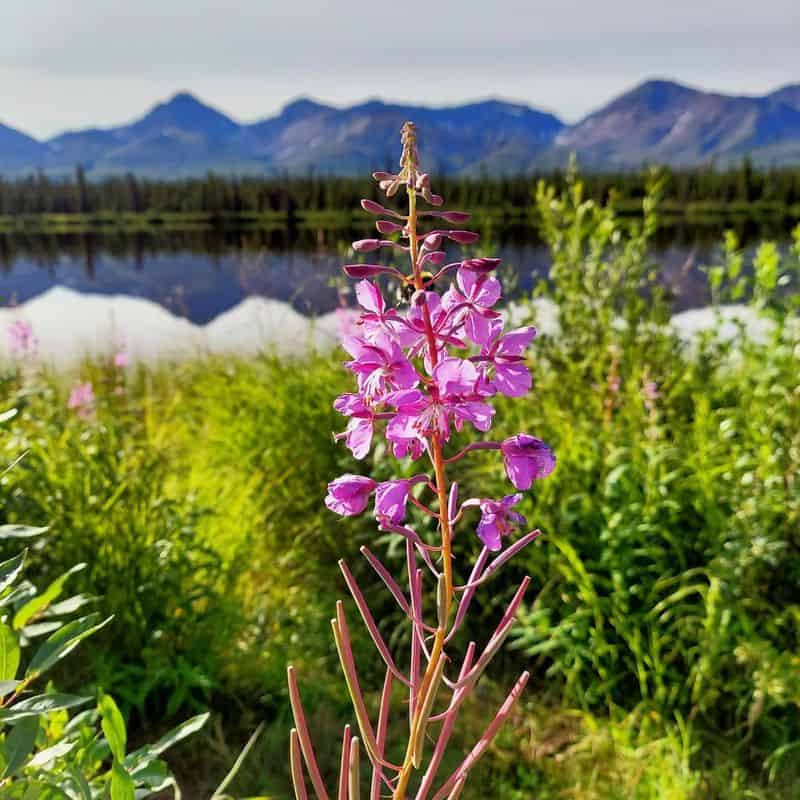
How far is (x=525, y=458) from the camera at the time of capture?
100 centimetres

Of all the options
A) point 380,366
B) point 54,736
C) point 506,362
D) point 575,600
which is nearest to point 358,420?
point 380,366

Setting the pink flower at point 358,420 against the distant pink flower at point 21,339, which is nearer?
the pink flower at point 358,420

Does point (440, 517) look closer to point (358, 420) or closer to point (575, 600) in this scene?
point (358, 420)

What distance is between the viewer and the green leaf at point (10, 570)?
3.86 feet

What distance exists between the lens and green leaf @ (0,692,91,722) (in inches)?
45.8

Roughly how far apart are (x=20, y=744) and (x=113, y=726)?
15 centimetres

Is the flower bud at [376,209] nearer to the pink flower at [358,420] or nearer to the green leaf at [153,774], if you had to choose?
the pink flower at [358,420]

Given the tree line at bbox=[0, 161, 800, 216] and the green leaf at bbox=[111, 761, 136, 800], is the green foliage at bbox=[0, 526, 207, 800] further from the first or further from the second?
the tree line at bbox=[0, 161, 800, 216]

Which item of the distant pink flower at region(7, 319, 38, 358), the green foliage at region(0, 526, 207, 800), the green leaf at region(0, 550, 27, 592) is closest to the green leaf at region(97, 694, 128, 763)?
the green foliage at region(0, 526, 207, 800)

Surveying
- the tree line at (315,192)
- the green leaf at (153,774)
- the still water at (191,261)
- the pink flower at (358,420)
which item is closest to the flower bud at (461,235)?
the pink flower at (358,420)

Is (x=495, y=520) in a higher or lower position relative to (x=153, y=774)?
higher

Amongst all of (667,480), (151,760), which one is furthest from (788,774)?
(151,760)

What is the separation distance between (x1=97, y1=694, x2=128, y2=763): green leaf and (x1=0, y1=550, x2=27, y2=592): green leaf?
0.89 feet

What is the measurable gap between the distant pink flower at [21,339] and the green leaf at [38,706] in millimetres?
3730
